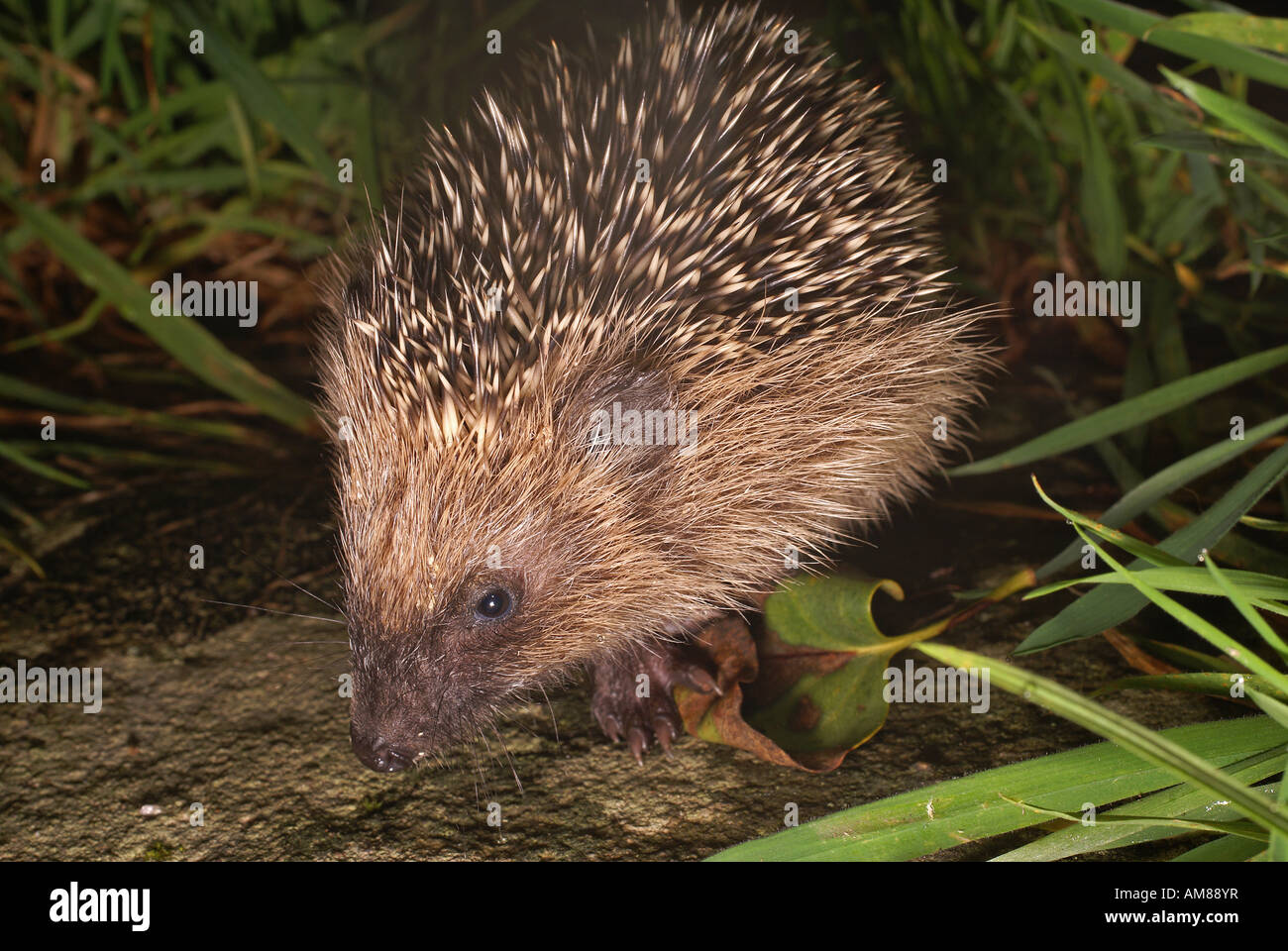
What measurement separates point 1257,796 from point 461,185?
2.46m

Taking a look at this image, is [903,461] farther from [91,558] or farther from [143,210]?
Result: [143,210]

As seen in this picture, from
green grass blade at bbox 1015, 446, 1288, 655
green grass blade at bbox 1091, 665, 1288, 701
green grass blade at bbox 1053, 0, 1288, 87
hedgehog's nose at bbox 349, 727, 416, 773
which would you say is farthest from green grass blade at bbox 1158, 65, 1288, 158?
hedgehog's nose at bbox 349, 727, 416, 773

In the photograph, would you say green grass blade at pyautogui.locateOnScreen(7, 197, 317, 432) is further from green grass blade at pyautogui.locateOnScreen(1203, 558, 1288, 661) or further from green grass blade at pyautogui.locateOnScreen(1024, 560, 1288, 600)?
green grass blade at pyautogui.locateOnScreen(1203, 558, 1288, 661)

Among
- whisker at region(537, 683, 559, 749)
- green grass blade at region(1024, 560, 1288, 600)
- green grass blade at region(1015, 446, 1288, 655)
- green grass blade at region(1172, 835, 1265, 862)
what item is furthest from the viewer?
whisker at region(537, 683, 559, 749)

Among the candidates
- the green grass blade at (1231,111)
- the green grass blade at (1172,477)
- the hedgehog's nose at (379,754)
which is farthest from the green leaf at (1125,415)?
the hedgehog's nose at (379,754)

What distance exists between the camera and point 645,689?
288cm

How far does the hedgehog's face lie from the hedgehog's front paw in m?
0.16

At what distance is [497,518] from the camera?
2660mm

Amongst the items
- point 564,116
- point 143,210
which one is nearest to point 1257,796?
point 564,116

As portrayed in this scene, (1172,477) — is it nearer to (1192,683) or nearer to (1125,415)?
(1125,415)

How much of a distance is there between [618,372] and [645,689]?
35.7 inches

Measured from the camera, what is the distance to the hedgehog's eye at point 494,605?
268 cm

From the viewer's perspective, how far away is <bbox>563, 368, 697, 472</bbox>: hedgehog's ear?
268cm

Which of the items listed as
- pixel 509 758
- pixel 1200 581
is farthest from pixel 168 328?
pixel 1200 581
